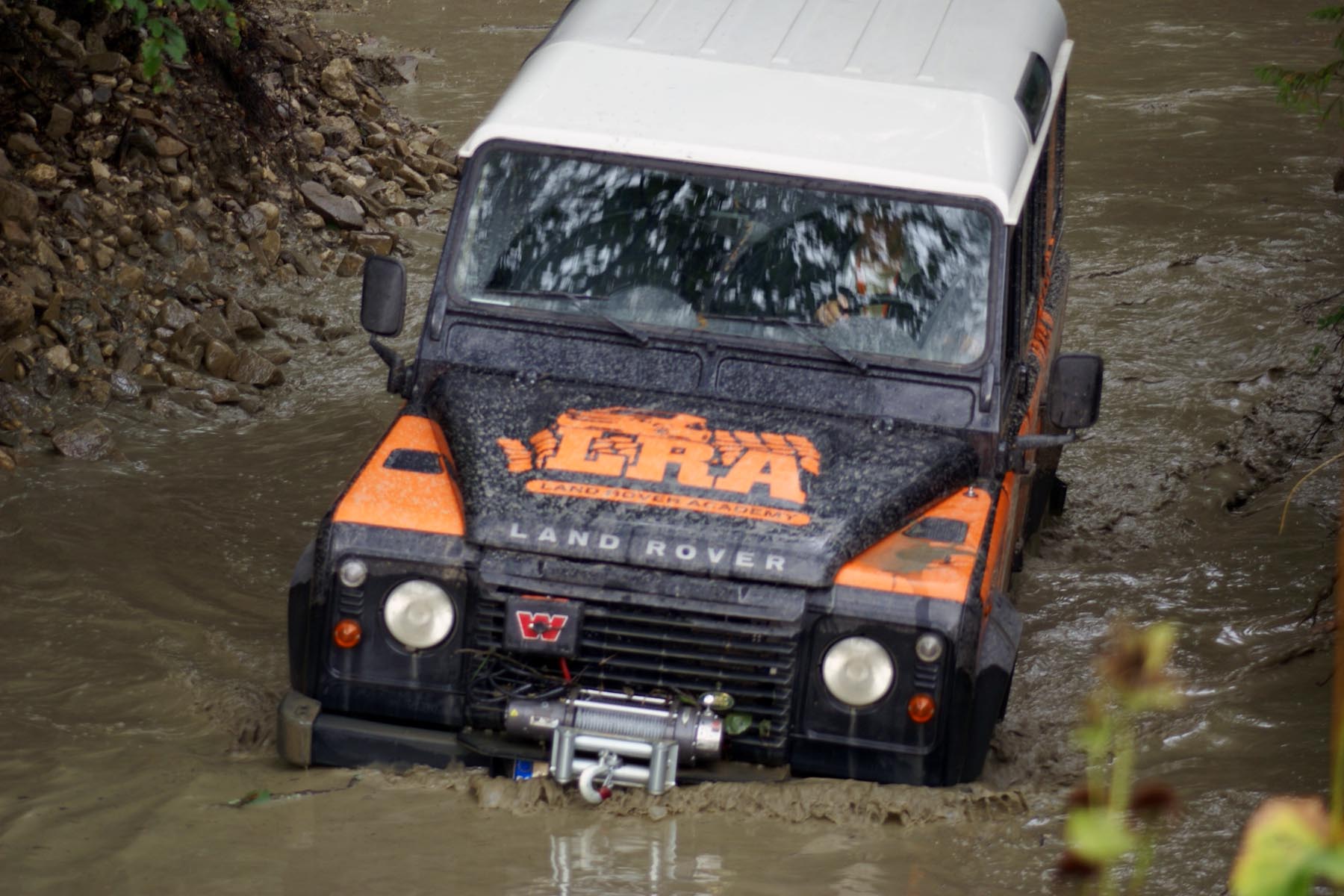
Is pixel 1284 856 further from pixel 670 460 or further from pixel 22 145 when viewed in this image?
pixel 22 145

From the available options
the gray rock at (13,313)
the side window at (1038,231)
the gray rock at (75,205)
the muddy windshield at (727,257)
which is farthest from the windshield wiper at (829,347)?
the gray rock at (75,205)

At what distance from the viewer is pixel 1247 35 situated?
52.3ft

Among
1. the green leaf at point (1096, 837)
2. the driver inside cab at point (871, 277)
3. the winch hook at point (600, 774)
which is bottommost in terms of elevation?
the winch hook at point (600, 774)

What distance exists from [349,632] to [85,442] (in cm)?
365

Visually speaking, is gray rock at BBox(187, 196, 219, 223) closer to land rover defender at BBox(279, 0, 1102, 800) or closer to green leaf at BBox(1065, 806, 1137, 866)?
land rover defender at BBox(279, 0, 1102, 800)

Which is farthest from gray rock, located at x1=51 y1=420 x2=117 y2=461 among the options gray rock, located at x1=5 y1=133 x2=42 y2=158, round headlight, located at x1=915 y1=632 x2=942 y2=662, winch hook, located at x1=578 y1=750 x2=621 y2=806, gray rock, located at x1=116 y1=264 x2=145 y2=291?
round headlight, located at x1=915 y1=632 x2=942 y2=662

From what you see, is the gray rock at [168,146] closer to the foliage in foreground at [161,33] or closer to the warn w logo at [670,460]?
the foliage in foreground at [161,33]

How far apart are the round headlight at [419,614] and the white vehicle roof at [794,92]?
1.43 meters

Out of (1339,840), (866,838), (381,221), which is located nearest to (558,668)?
(866,838)

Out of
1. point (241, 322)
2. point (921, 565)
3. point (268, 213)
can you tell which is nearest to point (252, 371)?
point (241, 322)

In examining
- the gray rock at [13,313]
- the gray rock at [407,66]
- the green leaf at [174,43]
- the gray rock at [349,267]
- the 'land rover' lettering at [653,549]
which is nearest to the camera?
the 'land rover' lettering at [653,549]

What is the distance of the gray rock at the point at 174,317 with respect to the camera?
324 inches

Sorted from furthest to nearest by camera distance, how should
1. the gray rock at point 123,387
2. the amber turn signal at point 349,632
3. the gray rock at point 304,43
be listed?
the gray rock at point 304,43 → the gray rock at point 123,387 → the amber turn signal at point 349,632

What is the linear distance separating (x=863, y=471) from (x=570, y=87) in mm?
1544
